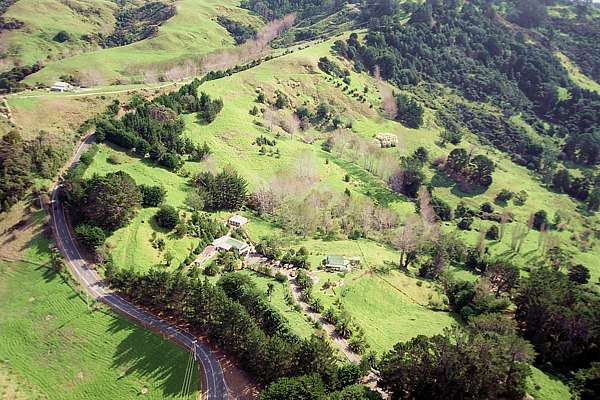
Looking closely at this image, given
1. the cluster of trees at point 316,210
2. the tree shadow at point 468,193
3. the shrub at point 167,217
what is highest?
the shrub at point 167,217

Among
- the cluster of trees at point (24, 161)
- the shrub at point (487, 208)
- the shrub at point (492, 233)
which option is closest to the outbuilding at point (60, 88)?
the cluster of trees at point (24, 161)

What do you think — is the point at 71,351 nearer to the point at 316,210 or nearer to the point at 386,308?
the point at 386,308

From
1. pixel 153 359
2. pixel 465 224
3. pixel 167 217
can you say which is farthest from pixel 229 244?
pixel 465 224

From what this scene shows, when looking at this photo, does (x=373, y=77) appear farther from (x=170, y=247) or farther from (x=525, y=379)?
(x=525, y=379)

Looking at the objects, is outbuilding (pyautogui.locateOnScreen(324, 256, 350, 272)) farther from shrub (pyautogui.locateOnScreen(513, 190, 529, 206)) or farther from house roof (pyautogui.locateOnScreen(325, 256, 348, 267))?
shrub (pyautogui.locateOnScreen(513, 190, 529, 206))

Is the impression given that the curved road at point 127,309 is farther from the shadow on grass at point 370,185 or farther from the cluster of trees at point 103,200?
the shadow on grass at point 370,185

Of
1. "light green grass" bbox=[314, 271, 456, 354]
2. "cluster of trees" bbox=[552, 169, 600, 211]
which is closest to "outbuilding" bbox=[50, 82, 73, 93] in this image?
"light green grass" bbox=[314, 271, 456, 354]
